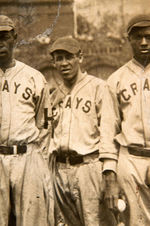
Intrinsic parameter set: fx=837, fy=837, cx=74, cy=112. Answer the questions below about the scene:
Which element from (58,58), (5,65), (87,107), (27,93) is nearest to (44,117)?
(27,93)

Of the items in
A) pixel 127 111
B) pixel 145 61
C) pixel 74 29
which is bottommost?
pixel 127 111

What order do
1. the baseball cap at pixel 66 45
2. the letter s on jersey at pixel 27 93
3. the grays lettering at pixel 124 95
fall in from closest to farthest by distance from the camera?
the grays lettering at pixel 124 95, the letter s on jersey at pixel 27 93, the baseball cap at pixel 66 45

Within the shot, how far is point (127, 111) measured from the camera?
6.65m

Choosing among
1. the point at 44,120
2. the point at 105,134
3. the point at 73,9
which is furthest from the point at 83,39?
the point at 105,134

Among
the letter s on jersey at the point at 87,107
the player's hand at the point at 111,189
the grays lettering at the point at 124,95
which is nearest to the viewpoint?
the player's hand at the point at 111,189

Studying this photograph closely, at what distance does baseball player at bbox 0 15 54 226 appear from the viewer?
6789mm

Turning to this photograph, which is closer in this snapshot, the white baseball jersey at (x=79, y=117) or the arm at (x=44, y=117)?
the arm at (x=44, y=117)

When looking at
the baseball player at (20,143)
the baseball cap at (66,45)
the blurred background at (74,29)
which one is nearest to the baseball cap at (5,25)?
the baseball player at (20,143)

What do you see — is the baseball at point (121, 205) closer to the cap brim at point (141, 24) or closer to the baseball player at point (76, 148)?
the baseball player at point (76, 148)

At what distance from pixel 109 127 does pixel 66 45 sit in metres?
1.34

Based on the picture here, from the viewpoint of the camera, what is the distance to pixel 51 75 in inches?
321

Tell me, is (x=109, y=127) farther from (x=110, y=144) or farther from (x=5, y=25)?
(x=5, y=25)

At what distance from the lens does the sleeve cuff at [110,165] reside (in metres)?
6.46

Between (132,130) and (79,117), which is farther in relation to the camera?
(79,117)
